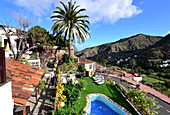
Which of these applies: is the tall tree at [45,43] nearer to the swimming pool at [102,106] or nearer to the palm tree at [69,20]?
the palm tree at [69,20]

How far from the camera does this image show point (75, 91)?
994 centimetres

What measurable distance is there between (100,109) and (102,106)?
652 mm

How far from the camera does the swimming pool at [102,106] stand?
402 inches

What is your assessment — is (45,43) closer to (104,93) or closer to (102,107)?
(104,93)

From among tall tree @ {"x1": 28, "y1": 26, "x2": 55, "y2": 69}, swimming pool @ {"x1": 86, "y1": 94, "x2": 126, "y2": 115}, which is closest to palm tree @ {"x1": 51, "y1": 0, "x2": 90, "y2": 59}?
tall tree @ {"x1": 28, "y1": 26, "x2": 55, "y2": 69}

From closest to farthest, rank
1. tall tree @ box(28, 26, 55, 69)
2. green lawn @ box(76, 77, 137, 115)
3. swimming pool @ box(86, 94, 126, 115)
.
Answer: green lawn @ box(76, 77, 137, 115) → swimming pool @ box(86, 94, 126, 115) → tall tree @ box(28, 26, 55, 69)

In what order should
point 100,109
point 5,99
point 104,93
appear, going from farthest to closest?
1. point 104,93
2. point 100,109
3. point 5,99

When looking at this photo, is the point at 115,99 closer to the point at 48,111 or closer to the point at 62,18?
the point at 48,111

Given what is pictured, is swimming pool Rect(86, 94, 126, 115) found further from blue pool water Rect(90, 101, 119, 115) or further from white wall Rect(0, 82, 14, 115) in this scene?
white wall Rect(0, 82, 14, 115)

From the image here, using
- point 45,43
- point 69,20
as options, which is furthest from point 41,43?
point 69,20

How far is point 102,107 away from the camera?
37.2 feet

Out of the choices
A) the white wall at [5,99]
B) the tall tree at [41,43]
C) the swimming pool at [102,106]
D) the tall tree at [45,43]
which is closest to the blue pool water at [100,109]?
the swimming pool at [102,106]

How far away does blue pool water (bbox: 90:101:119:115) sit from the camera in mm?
10239

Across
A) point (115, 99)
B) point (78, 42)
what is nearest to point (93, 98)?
point (115, 99)
